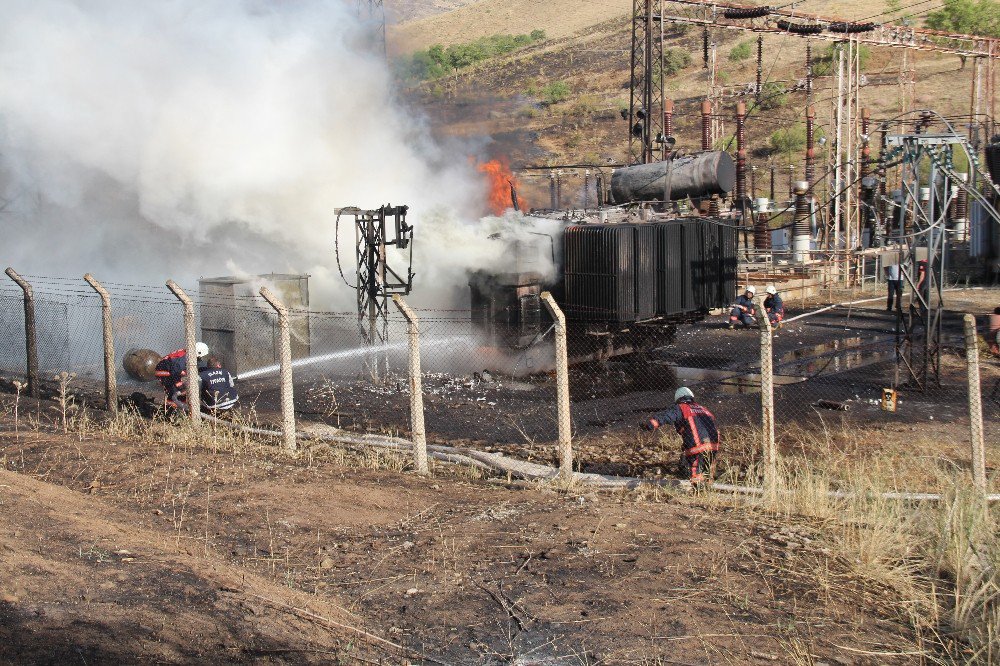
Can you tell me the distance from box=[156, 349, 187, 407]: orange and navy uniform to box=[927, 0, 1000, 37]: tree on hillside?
53298mm

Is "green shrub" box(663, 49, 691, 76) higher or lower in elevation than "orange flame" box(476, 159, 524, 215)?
higher

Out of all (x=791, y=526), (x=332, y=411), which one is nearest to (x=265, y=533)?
(x=791, y=526)

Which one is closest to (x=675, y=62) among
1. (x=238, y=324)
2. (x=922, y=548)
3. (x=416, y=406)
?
(x=238, y=324)

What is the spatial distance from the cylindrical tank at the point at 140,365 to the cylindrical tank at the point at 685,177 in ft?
35.1

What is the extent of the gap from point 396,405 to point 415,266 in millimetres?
6348

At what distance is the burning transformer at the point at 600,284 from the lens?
1644 centimetres

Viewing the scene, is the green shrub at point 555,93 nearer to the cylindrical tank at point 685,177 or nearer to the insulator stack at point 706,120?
the insulator stack at point 706,120

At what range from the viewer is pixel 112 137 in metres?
19.4

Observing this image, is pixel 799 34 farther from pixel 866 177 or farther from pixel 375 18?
pixel 375 18

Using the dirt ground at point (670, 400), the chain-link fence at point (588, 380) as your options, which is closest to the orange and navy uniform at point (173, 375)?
the chain-link fence at point (588, 380)

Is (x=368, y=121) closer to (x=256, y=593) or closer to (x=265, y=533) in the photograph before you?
(x=265, y=533)

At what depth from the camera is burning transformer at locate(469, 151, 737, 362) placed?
647 inches

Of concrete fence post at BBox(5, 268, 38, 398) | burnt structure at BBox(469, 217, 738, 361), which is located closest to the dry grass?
burnt structure at BBox(469, 217, 738, 361)

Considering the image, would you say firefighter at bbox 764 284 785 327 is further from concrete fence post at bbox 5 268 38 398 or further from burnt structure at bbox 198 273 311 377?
concrete fence post at bbox 5 268 38 398
